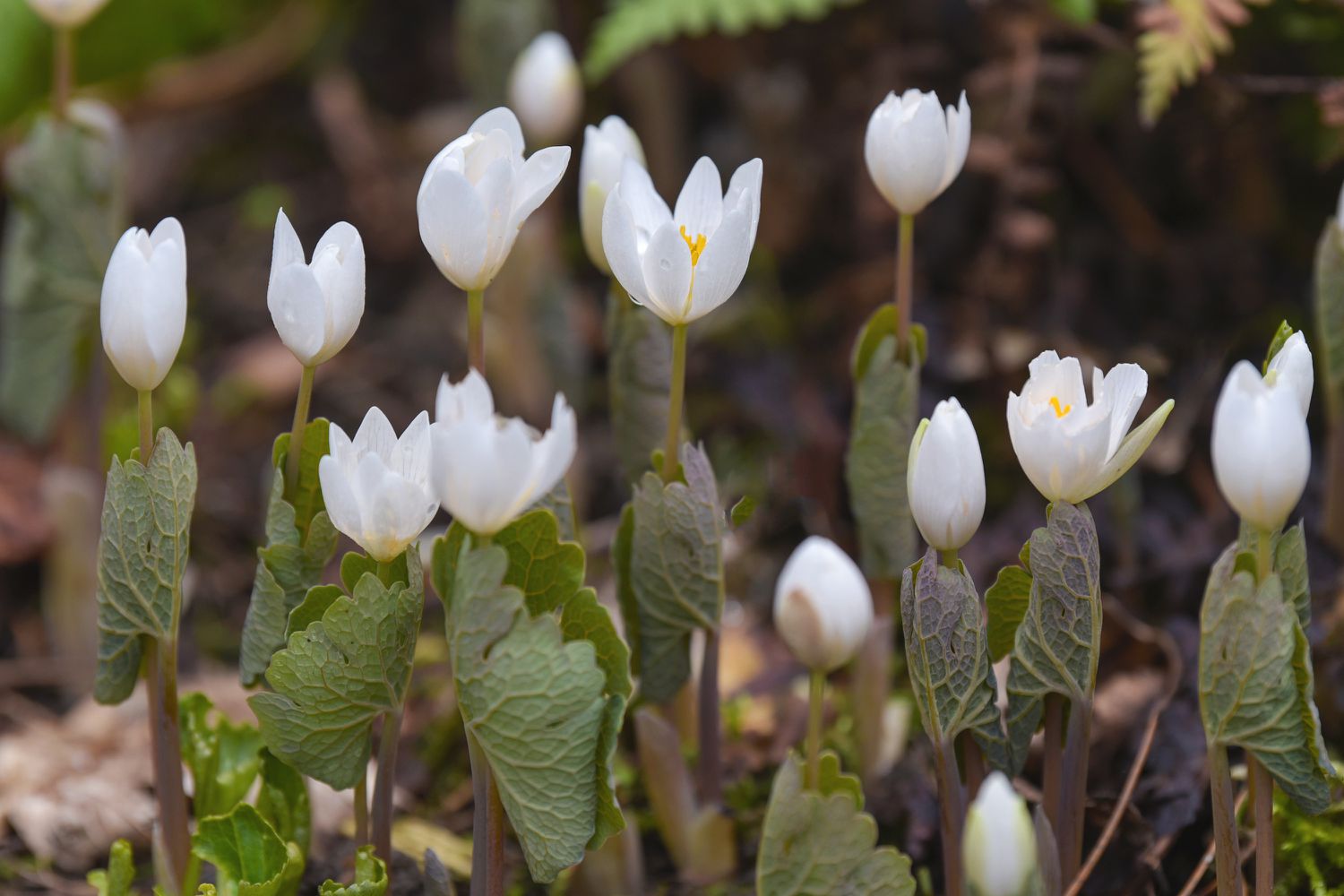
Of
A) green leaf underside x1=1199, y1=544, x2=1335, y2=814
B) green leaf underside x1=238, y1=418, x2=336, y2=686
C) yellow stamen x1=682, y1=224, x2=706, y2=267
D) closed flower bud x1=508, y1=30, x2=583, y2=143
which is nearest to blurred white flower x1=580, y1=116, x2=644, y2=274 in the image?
yellow stamen x1=682, y1=224, x2=706, y2=267

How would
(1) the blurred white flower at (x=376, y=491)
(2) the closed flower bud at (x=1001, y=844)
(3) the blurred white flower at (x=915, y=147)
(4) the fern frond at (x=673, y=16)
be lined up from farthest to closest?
(4) the fern frond at (x=673, y=16) < (3) the blurred white flower at (x=915, y=147) < (1) the blurred white flower at (x=376, y=491) < (2) the closed flower bud at (x=1001, y=844)

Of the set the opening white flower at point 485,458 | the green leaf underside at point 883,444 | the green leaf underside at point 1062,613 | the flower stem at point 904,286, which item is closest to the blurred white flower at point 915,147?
the flower stem at point 904,286

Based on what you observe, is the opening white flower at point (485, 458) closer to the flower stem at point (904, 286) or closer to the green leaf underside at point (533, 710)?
the green leaf underside at point (533, 710)

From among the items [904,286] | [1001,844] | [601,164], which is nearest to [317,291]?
[601,164]

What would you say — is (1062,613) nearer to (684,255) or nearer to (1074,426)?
(1074,426)

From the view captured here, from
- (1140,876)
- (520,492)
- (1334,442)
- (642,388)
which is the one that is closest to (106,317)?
(520,492)

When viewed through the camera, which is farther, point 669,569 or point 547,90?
point 547,90
